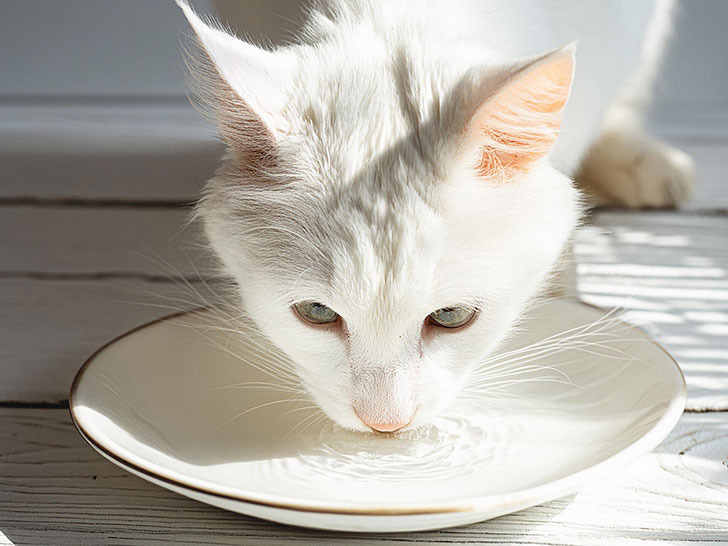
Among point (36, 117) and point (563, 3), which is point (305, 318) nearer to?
point (563, 3)

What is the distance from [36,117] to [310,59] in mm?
1821

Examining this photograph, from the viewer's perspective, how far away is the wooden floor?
0.90 m

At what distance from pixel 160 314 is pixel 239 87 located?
664 millimetres

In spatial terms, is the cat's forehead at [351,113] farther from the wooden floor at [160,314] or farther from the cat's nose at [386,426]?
the wooden floor at [160,314]

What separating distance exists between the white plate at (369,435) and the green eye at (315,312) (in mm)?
154

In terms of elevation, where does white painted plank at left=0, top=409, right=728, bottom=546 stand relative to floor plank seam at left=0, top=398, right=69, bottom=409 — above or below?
above

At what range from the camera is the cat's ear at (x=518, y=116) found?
80 centimetres

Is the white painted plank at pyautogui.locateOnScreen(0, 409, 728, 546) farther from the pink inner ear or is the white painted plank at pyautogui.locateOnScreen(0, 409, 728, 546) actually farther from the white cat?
the pink inner ear

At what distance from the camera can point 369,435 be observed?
0.99m

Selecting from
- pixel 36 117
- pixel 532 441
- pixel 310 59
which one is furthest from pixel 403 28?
pixel 36 117

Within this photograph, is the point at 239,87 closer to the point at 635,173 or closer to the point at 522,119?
the point at 522,119

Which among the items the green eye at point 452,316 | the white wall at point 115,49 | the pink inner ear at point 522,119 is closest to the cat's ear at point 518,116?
the pink inner ear at point 522,119

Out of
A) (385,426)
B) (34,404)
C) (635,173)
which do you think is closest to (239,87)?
(385,426)

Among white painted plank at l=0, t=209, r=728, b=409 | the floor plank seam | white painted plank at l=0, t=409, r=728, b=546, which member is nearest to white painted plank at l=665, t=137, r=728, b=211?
white painted plank at l=0, t=209, r=728, b=409
